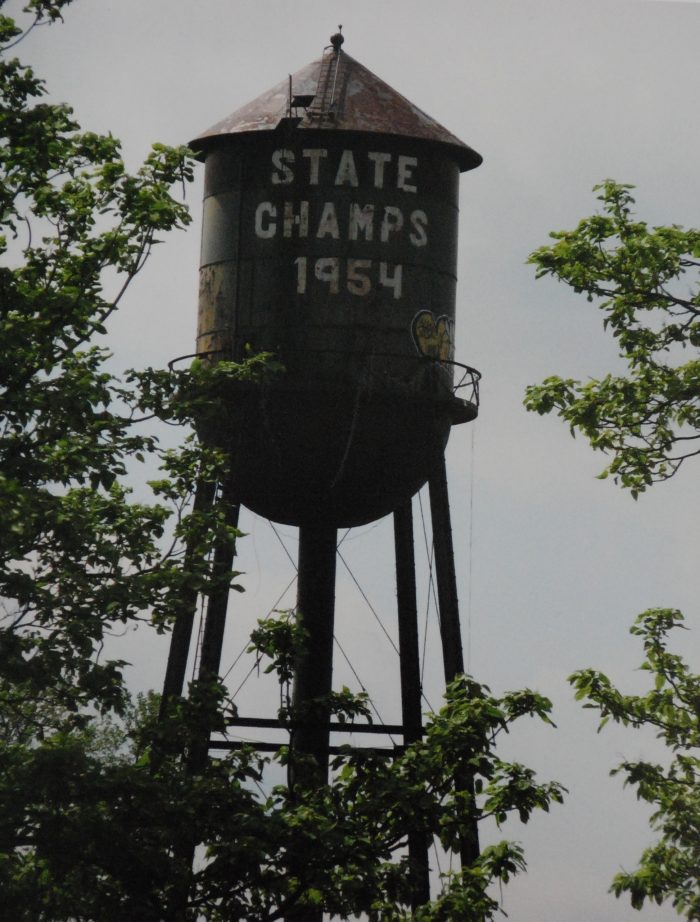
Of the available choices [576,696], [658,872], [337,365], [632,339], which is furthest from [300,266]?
[658,872]

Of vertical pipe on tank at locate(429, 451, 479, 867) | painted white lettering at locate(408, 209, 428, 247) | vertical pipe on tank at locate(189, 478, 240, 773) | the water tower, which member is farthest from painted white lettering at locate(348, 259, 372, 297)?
vertical pipe on tank at locate(189, 478, 240, 773)

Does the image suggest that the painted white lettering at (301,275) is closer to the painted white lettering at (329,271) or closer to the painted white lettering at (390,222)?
the painted white lettering at (329,271)

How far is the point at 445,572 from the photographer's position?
74.7 feet

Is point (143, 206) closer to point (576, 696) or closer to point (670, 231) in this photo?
point (670, 231)

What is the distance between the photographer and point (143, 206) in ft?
56.5

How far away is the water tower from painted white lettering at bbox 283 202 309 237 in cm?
1

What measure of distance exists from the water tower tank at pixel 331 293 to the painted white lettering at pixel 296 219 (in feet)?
0.06

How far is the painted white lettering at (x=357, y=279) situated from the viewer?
73.4 ft

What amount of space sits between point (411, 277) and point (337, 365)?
1.68m

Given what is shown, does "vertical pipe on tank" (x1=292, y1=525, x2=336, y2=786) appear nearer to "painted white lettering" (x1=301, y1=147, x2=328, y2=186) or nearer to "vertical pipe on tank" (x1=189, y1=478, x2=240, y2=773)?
"vertical pipe on tank" (x1=189, y1=478, x2=240, y2=773)

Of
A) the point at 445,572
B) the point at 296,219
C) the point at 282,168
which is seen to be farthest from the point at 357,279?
the point at 445,572

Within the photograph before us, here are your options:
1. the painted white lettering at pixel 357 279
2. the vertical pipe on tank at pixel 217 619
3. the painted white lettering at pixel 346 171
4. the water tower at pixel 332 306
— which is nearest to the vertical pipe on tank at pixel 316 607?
the water tower at pixel 332 306

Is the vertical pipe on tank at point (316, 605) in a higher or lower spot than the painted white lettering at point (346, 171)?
lower

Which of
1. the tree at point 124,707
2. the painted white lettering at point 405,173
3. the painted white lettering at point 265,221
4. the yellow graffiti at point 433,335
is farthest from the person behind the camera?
the painted white lettering at point 405,173
